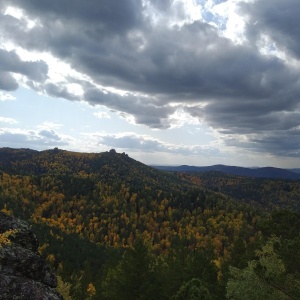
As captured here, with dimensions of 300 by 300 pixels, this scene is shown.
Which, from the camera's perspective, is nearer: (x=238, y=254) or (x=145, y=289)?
(x=145, y=289)

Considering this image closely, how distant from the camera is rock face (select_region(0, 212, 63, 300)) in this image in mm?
12711

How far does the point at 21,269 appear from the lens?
1438 centimetres

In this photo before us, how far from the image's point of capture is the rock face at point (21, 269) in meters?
12.7

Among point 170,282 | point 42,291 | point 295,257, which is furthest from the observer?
point 170,282

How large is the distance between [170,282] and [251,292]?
2485cm

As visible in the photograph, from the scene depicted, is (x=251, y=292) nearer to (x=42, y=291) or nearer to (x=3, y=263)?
(x=42, y=291)

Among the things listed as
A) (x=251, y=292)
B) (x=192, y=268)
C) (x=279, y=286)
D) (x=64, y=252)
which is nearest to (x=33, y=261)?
(x=251, y=292)

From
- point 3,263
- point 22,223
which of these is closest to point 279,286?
point 3,263

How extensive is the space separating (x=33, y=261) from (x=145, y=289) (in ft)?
74.5

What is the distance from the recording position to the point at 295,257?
22594 millimetres

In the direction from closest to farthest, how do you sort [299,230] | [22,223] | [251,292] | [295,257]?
[251,292]
[22,223]
[295,257]
[299,230]

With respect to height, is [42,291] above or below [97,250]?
above

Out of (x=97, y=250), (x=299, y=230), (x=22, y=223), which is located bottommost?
(x=97, y=250)

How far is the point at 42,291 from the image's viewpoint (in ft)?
43.5
